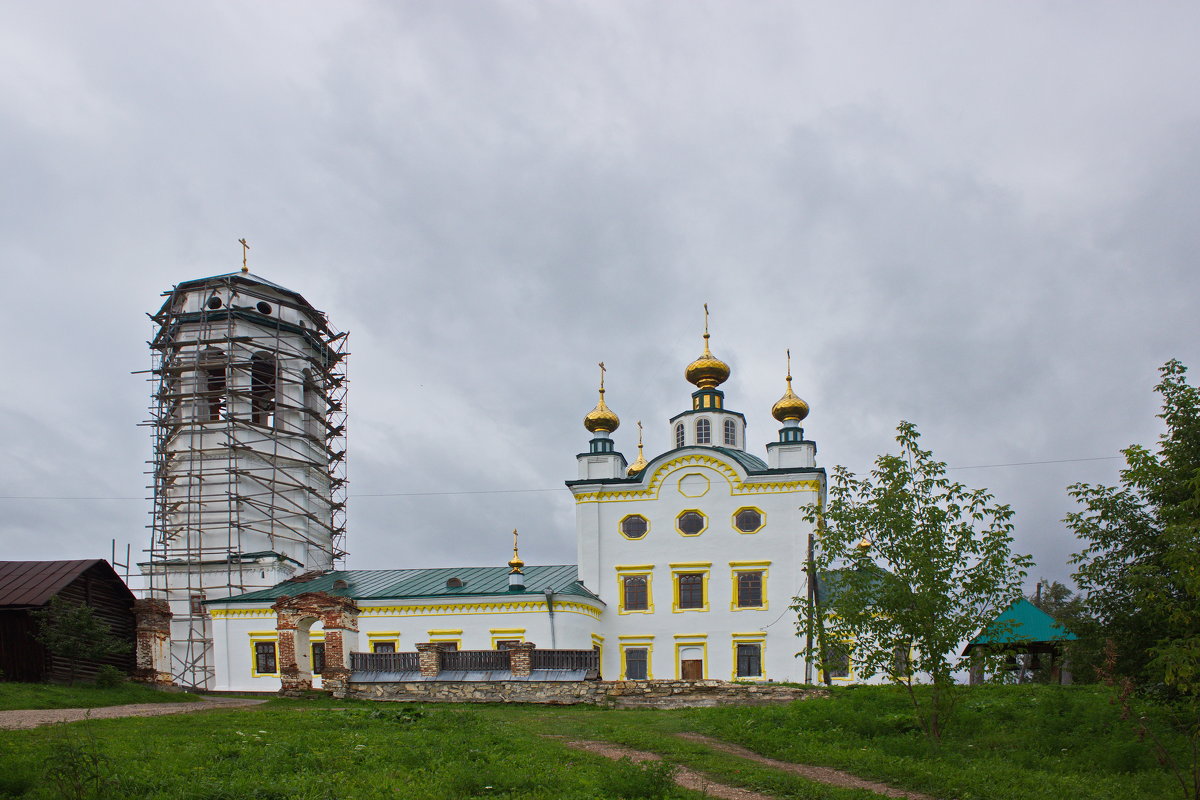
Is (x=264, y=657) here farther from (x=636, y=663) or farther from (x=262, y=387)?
(x=636, y=663)

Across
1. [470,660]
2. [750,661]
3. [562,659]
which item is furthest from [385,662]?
[750,661]

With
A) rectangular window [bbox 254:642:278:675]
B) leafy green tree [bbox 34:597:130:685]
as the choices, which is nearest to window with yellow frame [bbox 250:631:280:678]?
rectangular window [bbox 254:642:278:675]

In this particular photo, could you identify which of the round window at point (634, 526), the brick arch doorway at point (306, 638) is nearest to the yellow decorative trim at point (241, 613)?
the brick arch doorway at point (306, 638)

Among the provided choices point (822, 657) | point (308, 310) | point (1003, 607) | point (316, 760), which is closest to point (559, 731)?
point (822, 657)

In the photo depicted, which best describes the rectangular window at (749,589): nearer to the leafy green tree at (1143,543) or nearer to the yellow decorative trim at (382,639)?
the yellow decorative trim at (382,639)

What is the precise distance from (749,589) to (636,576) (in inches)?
138

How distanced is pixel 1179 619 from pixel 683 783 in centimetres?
637

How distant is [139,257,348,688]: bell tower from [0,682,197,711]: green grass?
302 inches

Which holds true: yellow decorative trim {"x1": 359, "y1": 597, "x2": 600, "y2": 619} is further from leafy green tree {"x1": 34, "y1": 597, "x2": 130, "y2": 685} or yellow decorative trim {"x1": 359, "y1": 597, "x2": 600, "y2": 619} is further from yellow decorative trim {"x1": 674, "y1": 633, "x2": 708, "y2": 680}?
leafy green tree {"x1": 34, "y1": 597, "x2": 130, "y2": 685}

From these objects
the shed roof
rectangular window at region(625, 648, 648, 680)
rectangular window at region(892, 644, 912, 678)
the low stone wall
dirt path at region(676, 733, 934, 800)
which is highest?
the shed roof

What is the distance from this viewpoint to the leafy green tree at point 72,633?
2584 centimetres

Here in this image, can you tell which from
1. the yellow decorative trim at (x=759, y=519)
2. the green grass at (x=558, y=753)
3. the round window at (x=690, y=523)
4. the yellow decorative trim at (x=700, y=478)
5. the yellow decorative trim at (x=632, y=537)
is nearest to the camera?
the green grass at (x=558, y=753)

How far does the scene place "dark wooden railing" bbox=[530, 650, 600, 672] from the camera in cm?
2527

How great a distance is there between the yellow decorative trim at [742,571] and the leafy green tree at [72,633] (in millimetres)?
17242
